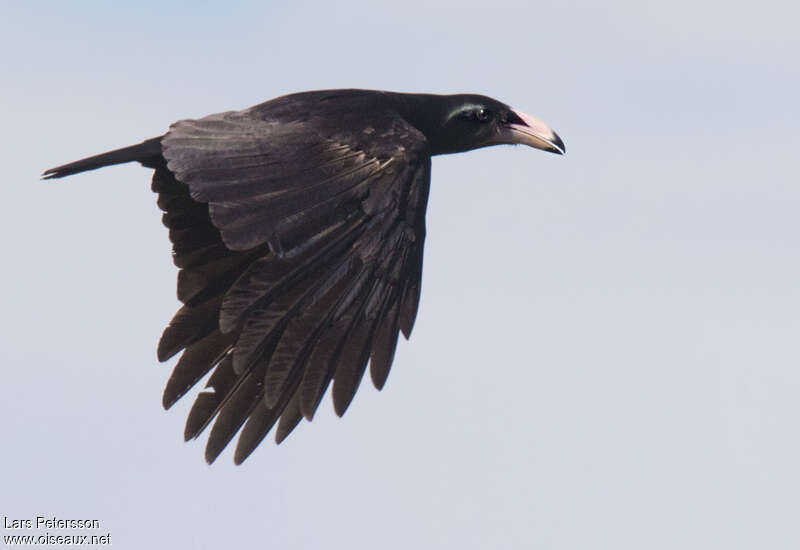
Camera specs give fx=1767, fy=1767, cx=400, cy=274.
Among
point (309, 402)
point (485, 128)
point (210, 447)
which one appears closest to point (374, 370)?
point (309, 402)

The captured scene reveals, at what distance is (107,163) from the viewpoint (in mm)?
11664

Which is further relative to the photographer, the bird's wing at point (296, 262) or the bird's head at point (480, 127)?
the bird's head at point (480, 127)

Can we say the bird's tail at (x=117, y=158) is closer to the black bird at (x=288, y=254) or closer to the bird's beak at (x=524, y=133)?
the black bird at (x=288, y=254)

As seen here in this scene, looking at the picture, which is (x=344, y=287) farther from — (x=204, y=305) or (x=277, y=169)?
(x=204, y=305)

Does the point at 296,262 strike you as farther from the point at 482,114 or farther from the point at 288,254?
the point at 482,114

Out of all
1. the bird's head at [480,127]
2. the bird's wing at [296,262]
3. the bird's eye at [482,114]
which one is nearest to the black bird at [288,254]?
the bird's wing at [296,262]

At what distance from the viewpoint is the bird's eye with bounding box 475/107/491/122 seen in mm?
13797

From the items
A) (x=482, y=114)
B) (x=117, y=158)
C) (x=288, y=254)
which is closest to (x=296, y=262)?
(x=288, y=254)

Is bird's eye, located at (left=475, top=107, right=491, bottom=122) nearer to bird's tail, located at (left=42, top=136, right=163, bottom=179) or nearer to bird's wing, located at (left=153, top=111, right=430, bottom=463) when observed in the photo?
bird's wing, located at (left=153, top=111, right=430, bottom=463)

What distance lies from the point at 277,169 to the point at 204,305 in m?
1.40

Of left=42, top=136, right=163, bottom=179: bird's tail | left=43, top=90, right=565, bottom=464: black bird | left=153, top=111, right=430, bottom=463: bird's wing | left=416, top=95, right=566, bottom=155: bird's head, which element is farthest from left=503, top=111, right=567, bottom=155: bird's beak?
left=42, top=136, right=163, bottom=179: bird's tail

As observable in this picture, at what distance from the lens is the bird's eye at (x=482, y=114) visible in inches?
543

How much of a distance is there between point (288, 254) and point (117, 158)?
2.09 m

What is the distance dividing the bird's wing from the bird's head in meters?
2.17
